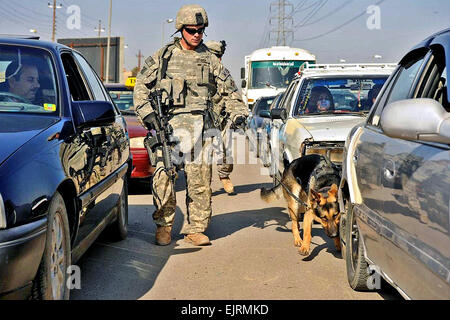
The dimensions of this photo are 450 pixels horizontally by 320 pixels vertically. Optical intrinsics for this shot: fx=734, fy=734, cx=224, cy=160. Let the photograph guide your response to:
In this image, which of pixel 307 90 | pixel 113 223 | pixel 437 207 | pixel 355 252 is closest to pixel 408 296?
pixel 437 207

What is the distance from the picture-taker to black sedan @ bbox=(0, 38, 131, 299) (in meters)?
3.55

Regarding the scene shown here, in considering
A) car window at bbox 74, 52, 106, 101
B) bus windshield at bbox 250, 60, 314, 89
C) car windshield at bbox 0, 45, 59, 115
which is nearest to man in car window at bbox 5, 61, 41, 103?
car windshield at bbox 0, 45, 59, 115

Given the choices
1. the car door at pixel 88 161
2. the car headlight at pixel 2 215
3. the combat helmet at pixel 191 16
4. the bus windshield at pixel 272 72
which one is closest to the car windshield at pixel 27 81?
the car door at pixel 88 161

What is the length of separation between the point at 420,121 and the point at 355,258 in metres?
2.59

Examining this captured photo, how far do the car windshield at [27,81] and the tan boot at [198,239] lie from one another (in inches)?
105

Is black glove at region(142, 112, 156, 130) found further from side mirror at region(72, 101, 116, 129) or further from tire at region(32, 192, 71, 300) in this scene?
tire at region(32, 192, 71, 300)

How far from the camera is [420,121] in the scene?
290 cm

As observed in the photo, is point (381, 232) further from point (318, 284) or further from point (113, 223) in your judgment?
point (113, 223)

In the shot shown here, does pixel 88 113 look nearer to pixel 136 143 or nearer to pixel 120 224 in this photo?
pixel 120 224

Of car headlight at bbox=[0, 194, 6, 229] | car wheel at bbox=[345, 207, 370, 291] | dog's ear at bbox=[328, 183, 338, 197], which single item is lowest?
car wheel at bbox=[345, 207, 370, 291]

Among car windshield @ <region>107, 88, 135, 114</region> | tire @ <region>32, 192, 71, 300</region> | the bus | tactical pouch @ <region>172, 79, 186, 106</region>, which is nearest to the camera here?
tire @ <region>32, 192, 71, 300</region>

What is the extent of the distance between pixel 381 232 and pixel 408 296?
58 centimetres

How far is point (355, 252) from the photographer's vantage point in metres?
5.34

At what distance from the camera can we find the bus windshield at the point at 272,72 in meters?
28.8
